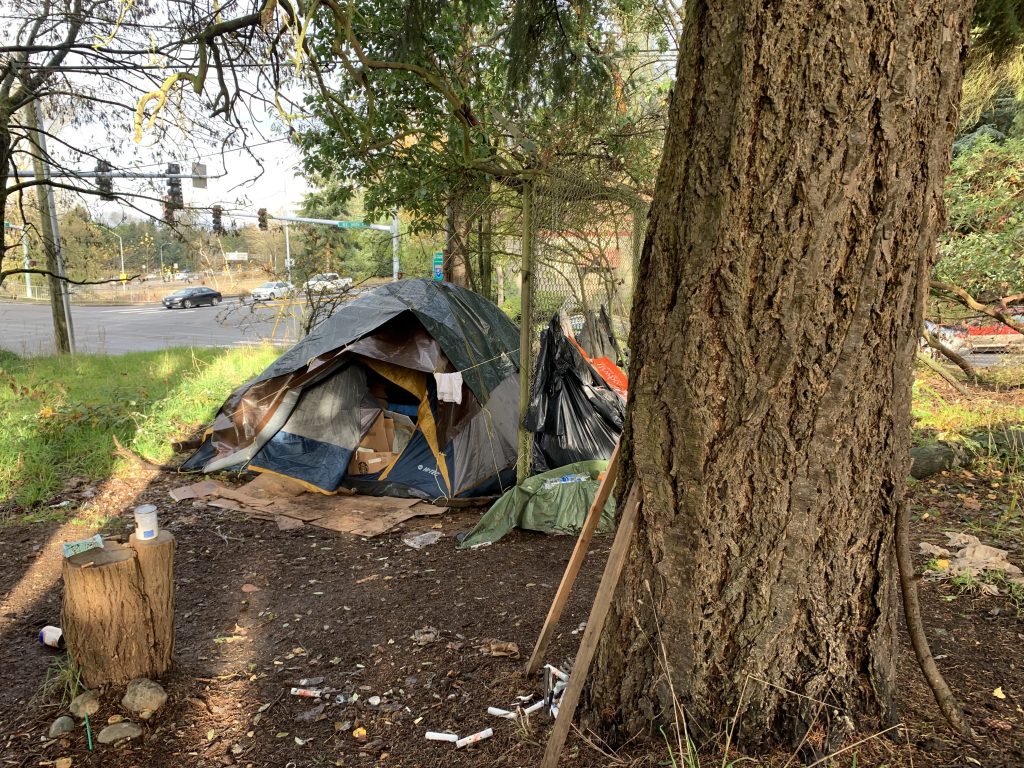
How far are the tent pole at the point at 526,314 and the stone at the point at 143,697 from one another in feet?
8.83

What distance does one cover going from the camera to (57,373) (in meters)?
9.73

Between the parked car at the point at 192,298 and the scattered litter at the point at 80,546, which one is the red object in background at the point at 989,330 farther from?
the parked car at the point at 192,298

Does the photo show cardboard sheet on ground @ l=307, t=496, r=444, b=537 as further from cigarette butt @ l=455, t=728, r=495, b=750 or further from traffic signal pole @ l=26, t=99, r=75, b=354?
traffic signal pole @ l=26, t=99, r=75, b=354

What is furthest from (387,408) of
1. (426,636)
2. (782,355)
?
(782,355)

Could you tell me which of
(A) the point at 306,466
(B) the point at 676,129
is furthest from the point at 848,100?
(A) the point at 306,466

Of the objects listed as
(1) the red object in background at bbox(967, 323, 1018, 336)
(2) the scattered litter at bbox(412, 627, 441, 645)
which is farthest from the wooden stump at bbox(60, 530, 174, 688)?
(1) the red object in background at bbox(967, 323, 1018, 336)

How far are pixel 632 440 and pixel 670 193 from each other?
0.68 m

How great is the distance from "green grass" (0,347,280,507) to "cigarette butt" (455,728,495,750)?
4.53m

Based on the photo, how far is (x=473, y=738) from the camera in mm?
2129

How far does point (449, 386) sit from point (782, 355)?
3971 mm

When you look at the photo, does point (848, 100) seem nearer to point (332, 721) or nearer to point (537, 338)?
point (332, 721)

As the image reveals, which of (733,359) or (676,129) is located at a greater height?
(676,129)

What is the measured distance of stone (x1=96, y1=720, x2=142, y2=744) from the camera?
2308mm

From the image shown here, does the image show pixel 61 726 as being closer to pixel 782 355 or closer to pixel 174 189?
pixel 782 355
